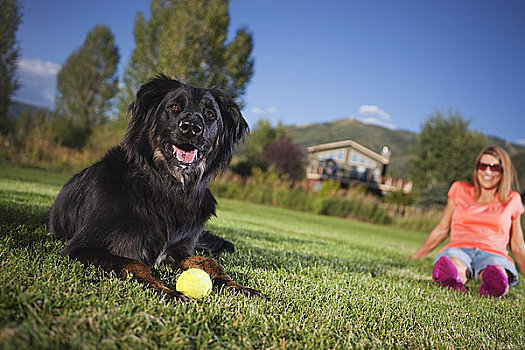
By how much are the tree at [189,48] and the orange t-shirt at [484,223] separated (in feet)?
70.6

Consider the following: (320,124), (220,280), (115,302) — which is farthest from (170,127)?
(320,124)

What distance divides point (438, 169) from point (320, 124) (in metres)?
146

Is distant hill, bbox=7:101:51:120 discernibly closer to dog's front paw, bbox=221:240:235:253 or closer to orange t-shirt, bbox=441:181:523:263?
dog's front paw, bbox=221:240:235:253

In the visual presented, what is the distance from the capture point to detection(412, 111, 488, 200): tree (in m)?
38.3

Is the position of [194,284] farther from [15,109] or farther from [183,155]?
[15,109]

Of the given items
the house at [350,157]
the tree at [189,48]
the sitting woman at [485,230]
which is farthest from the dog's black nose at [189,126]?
the house at [350,157]

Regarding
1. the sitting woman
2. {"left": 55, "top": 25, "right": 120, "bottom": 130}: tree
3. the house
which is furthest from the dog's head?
the house

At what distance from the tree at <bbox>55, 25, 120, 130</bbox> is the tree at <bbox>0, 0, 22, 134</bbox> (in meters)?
13.6

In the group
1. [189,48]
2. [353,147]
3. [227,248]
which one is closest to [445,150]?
[353,147]

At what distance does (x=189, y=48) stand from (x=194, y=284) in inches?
973

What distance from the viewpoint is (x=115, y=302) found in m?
1.69

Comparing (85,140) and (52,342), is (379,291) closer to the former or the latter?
(52,342)

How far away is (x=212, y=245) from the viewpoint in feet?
12.2

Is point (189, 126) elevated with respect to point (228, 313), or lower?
elevated
